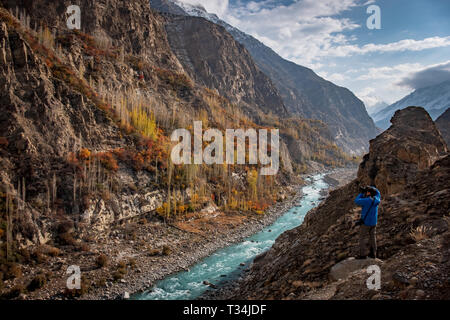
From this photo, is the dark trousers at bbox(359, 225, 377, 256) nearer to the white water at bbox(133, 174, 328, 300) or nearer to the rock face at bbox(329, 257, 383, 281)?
the rock face at bbox(329, 257, 383, 281)

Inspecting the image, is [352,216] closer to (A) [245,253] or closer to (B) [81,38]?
(A) [245,253]

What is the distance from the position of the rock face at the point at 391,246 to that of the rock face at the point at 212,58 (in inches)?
3304

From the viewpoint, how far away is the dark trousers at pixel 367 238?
6.68m

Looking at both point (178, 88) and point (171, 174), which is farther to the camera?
point (178, 88)

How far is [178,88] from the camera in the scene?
192ft

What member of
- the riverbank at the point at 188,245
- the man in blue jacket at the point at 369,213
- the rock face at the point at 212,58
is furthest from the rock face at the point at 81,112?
the rock face at the point at 212,58

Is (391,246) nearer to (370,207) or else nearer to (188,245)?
(370,207)

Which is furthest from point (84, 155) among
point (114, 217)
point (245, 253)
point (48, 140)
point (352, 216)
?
point (352, 216)

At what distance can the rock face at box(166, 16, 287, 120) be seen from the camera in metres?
97.0

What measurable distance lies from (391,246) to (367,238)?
119cm

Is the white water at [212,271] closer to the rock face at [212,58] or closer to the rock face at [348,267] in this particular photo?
the rock face at [348,267]

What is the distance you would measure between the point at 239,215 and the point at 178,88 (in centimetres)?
3527

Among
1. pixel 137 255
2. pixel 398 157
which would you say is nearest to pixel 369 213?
pixel 398 157

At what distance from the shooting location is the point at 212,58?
10388cm
